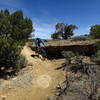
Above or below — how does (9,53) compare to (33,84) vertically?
above

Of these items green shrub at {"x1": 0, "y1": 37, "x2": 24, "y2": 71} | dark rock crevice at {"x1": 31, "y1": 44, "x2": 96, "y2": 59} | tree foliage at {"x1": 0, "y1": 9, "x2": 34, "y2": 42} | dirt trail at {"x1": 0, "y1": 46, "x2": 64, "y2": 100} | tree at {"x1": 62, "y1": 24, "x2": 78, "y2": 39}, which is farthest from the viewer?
tree at {"x1": 62, "y1": 24, "x2": 78, "y2": 39}

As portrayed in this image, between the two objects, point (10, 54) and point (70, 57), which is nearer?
point (10, 54)

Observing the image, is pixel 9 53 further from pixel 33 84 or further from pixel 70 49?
pixel 70 49

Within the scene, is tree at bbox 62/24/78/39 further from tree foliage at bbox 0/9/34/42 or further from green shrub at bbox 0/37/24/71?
green shrub at bbox 0/37/24/71

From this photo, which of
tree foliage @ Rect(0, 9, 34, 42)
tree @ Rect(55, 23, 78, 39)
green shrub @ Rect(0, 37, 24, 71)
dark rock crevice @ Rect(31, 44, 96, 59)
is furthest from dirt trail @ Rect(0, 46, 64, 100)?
tree @ Rect(55, 23, 78, 39)

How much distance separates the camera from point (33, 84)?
326 inches

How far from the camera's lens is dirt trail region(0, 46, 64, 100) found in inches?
271

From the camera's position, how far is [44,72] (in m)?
10.2

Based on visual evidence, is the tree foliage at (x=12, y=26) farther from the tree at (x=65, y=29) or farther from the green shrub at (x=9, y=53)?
the tree at (x=65, y=29)

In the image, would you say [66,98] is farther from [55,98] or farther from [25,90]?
[25,90]

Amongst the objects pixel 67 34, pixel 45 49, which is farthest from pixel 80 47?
pixel 67 34

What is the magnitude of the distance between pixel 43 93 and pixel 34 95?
1.76ft

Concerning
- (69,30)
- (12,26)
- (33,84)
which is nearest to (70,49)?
(33,84)

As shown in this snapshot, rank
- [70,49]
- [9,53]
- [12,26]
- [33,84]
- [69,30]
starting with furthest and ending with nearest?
[69,30] → [12,26] → [70,49] → [9,53] → [33,84]
